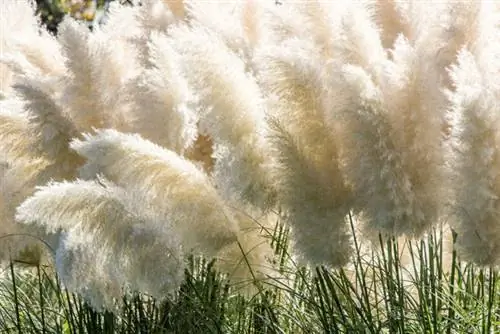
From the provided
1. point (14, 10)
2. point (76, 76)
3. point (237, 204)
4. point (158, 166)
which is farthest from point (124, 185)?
point (14, 10)

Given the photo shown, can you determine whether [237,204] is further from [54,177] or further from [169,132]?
[54,177]

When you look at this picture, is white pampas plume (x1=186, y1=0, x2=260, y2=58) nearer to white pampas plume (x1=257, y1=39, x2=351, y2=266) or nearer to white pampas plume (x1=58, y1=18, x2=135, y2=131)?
white pampas plume (x1=58, y1=18, x2=135, y2=131)

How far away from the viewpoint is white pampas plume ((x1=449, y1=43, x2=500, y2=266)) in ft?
8.86

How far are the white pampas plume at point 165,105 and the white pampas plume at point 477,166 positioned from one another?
0.91 m

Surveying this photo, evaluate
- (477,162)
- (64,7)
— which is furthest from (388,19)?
(64,7)

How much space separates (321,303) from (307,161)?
62 centimetres

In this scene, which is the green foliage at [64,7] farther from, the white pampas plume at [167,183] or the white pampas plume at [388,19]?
the white pampas plume at [167,183]

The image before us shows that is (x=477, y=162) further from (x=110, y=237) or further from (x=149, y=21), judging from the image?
(x=149, y=21)

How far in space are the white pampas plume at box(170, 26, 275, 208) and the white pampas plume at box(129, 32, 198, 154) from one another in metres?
0.36

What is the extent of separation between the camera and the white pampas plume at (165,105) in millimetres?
3377

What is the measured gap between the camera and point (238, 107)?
298 centimetres

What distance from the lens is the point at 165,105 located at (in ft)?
11.1

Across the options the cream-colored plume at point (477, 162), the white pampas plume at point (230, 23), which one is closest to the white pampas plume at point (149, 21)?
the white pampas plume at point (230, 23)

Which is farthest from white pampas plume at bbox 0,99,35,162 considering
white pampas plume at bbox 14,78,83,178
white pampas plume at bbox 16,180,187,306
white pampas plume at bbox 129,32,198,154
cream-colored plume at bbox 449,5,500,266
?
cream-colored plume at bbox 449,5,500,266
